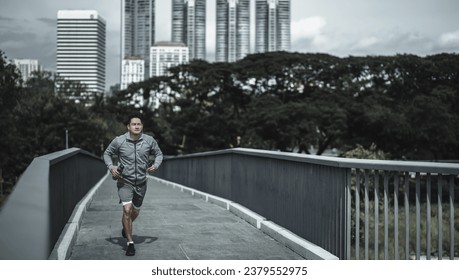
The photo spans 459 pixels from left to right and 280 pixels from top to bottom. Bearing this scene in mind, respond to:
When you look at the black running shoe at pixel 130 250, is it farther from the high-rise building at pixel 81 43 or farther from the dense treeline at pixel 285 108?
the dense treeline at pixel 285 108

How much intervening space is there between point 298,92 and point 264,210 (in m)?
35.7

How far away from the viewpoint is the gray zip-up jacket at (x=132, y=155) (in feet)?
19.4

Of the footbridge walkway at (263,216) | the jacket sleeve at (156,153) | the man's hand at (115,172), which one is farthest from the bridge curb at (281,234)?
the man's hand at (115,172)

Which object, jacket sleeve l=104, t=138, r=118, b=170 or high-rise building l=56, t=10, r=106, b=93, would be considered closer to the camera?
jacket sleeve l=104, t=138, r=118, b=170

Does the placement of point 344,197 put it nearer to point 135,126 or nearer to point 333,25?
point 135,126

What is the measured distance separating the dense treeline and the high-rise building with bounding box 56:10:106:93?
23825 millimetres

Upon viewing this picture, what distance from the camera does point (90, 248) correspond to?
6117mm

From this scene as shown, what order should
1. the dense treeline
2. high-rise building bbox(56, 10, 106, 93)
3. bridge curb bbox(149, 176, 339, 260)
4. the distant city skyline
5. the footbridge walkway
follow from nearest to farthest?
the footbridge walkway
bridge curb bbox(149, 176, 339, 260)
the distant city skyline
high-rise building bbox(56, 10, 106, 93)
the dense treeline

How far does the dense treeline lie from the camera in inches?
1396

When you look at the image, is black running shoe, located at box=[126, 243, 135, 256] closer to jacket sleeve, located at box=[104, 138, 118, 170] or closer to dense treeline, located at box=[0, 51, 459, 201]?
jacket sleeve, located at box=[104, 138, 118, 170]

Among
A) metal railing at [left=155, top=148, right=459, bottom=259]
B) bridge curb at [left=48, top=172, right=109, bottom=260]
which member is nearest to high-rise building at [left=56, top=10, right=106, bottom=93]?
bridge curb at [left=48, top=172, right=109, bottom=260]

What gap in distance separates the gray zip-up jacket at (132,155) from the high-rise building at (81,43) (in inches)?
62.5

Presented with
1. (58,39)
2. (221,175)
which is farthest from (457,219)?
(221,175)

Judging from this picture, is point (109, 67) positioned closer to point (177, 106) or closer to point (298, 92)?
point (298, 92)
